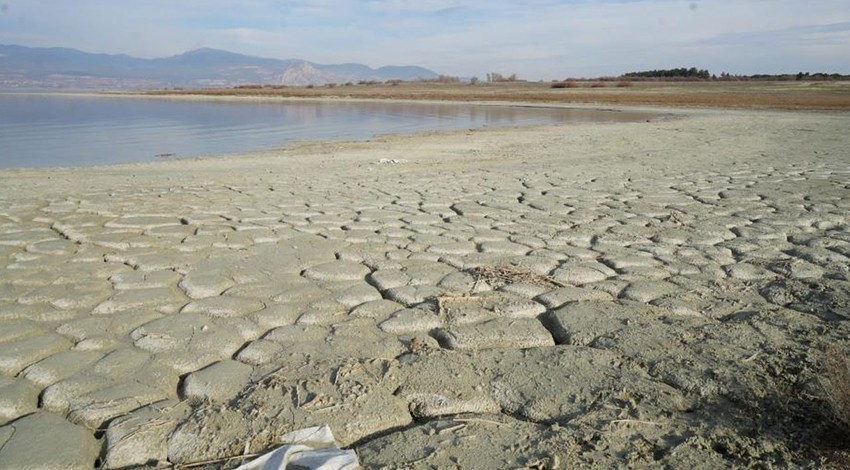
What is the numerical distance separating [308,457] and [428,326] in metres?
1.15

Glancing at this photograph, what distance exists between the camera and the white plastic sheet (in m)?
1.78

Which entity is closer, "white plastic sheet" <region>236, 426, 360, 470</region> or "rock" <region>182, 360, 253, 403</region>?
"white plastic sheet" <region>236, 426, 360, 470</region>

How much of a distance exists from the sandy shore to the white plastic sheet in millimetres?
67

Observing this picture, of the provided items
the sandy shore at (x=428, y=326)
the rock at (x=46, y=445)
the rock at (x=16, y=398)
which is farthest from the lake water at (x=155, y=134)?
the rock at (x=46, y=445)

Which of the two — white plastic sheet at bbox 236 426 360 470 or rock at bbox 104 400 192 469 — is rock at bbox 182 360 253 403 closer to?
rock at bbox 104 400 192 469

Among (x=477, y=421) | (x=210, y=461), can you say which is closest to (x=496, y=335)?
(x=477, y=421)

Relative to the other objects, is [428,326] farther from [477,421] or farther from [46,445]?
[46,445]

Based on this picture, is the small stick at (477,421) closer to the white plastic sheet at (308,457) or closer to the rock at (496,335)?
the white plastic sheet at (308,457)

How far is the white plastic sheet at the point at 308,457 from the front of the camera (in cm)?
178

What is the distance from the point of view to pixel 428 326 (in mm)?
2881

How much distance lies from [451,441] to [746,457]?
35.4 inches

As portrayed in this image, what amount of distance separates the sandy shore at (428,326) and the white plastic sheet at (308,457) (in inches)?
2.7

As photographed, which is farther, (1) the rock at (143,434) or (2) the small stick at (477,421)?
(2) the small stick at (477,421)

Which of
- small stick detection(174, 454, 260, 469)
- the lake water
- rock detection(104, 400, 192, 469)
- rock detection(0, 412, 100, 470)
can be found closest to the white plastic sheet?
small stick detection(174, 454, 260, 469)
